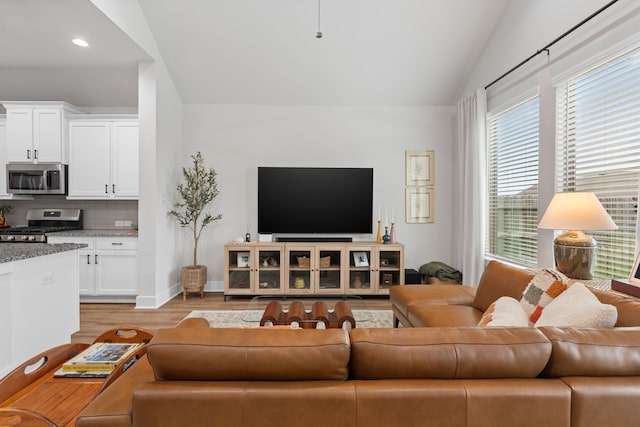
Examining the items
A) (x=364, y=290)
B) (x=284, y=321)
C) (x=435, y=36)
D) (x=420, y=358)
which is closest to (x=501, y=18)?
(x=435, y=36)

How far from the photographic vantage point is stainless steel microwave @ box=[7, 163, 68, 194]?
15.2 feet

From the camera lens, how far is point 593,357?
1.15 meters

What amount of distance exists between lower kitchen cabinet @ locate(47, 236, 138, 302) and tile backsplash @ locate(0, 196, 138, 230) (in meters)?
0.70

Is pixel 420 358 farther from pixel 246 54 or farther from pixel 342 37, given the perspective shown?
pixel 246 54

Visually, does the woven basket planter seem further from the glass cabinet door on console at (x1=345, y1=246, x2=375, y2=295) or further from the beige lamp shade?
the beige lamp shade

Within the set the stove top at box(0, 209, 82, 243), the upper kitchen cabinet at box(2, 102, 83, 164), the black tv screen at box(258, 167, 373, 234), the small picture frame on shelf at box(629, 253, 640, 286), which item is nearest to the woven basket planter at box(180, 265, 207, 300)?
the black tv screen at box(258, 167, 373, 234)

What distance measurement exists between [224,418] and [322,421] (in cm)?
29

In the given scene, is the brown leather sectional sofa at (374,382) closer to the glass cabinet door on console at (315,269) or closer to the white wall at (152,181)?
the white wall at (152,181)

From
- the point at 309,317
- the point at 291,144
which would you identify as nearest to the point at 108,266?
the point at 291,144

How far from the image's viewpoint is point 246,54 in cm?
449

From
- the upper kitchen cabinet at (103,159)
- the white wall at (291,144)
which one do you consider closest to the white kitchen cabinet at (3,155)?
the upper kitchen cabinet at (103,159)

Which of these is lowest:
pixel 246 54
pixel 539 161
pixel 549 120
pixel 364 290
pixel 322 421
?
pixel 364 290

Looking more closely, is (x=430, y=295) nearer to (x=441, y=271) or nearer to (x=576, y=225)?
(x=576, y=225)

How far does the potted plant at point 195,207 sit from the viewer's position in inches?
184
